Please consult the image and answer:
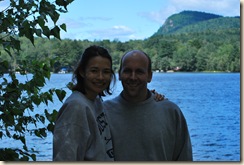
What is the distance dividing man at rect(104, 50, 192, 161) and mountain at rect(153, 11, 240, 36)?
2246 centimetres

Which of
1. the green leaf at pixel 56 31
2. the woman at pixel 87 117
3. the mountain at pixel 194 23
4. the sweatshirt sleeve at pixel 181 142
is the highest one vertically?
the mountain at pixel 194 23

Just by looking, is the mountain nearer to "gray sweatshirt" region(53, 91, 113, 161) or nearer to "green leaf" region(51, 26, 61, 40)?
"green leaf" region(51, 26, 61, 40)

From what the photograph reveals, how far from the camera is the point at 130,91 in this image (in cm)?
117

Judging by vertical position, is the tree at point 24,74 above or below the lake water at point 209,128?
above

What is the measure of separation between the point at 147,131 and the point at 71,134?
Result: 279 millimetres

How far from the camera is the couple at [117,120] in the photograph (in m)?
0.95

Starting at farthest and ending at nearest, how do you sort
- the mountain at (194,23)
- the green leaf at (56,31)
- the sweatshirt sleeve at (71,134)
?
the mountain at (194,23)
the green leaf at (56,31)
the sweatshirt sleeve at (71,134)

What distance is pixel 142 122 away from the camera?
1167mm

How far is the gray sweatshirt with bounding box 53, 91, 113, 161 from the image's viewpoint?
3.09ft

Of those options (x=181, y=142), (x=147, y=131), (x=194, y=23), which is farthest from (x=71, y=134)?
(x=194, y=23)

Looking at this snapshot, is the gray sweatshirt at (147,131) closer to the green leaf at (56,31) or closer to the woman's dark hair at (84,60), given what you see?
the woman's dark hair at (84,60)

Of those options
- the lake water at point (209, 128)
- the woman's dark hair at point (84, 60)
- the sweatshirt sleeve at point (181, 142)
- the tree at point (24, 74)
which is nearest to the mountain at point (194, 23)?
the lake water at point (209, 128)

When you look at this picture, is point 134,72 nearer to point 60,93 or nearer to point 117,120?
point 117,120

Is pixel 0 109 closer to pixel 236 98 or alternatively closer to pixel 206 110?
pixel 206 110
